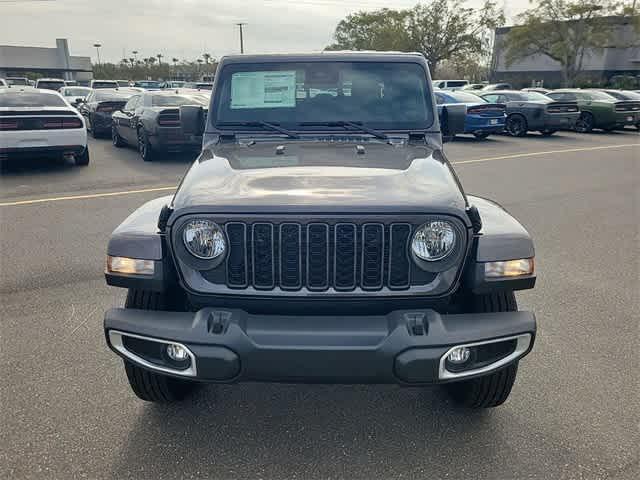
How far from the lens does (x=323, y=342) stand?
2084 millimetres

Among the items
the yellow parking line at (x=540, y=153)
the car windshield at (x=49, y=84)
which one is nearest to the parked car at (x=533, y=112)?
the yellow parking line at (x=540, y=153)

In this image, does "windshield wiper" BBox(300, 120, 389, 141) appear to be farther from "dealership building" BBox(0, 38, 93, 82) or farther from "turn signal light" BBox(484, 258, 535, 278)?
"dealership building" BBox(0, 38, 93, 82)

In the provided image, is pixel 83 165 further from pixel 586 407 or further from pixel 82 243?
pixel 586 407

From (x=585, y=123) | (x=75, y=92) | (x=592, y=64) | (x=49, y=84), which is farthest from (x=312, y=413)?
(x=592, y=64)

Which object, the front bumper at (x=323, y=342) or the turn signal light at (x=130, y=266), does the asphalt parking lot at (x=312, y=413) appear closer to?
the front bumper at (x=323, y=342)

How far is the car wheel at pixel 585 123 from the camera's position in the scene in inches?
747

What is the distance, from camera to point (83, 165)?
424 inches

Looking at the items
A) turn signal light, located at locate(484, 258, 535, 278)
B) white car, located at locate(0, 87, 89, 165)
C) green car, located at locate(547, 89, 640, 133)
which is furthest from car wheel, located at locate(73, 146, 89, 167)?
green car, located at locate(547, 89, 640, 133)

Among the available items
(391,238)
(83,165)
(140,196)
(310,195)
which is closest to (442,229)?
(391,238)

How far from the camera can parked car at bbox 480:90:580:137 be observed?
1722 cm

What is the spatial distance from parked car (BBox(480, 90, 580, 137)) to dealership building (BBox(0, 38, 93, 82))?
7134 centimetres

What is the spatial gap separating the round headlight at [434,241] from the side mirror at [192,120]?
2.29m

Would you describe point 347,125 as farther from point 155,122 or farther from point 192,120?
point 155,122

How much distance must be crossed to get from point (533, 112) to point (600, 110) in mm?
3163
